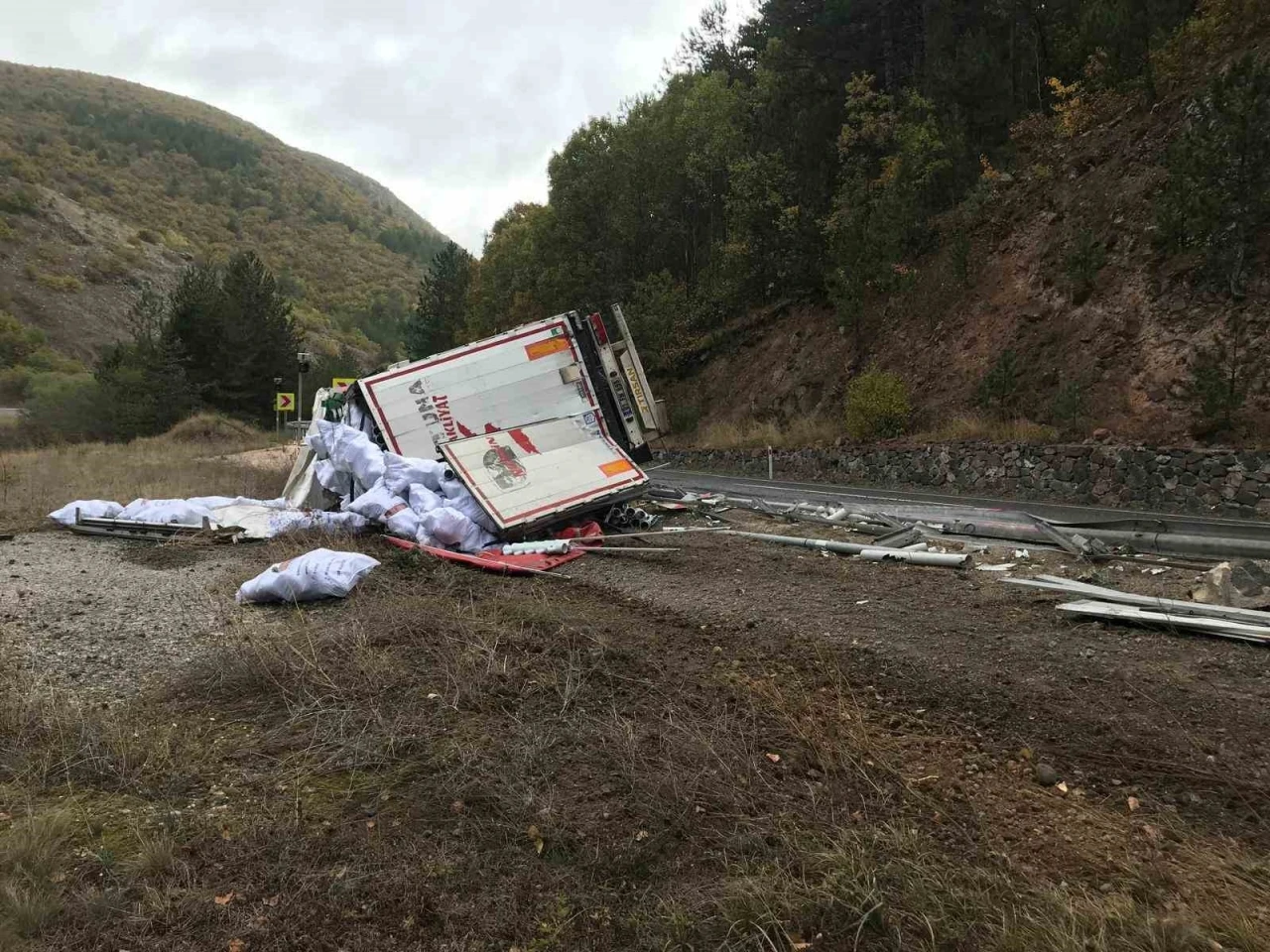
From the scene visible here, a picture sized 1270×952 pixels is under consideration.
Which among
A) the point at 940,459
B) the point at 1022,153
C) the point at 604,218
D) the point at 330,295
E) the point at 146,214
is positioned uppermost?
the point at 146,214

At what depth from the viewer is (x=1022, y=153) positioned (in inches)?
A: 901

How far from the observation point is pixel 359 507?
10.1 metres

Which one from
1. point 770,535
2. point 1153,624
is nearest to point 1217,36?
point 770,535

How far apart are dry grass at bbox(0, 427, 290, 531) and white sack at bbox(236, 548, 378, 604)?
7.30m

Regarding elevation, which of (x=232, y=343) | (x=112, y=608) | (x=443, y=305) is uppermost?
(x=443, y=305)

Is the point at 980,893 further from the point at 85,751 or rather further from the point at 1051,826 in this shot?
the point at 85,751

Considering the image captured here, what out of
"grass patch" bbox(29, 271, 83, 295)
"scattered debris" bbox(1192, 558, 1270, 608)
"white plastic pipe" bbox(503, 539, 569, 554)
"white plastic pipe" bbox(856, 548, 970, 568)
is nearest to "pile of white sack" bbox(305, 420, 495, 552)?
"white plastic pipe" bbox(503, 539, 569, 554)

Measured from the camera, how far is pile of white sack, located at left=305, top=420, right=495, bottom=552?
9352 millimetres

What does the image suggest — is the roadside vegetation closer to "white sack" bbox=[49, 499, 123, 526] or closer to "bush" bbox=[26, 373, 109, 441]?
"white sack" bbox=[49, 499, 123, 526]

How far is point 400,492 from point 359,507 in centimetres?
54

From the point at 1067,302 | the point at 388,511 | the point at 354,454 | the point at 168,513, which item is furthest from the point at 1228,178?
the point at 168,513

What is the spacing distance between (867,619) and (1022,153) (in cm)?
2213

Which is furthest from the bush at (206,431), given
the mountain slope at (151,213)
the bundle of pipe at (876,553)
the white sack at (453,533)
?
the mountain slope at (151,213)

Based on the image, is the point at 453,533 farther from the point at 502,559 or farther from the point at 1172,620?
the point at 1172,620
